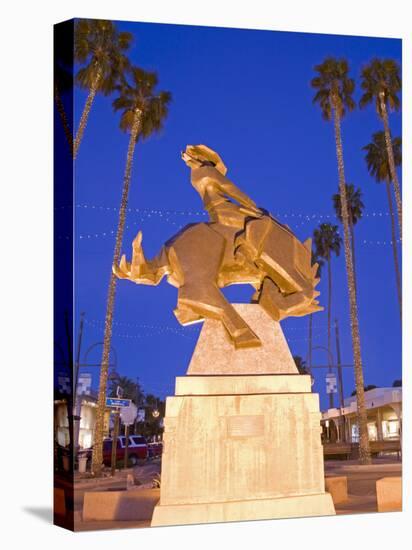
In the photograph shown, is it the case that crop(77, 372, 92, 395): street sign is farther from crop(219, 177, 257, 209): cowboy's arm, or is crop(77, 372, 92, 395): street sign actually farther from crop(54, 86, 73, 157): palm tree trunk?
crop(219, 177, 257, 209): cowboy's arm

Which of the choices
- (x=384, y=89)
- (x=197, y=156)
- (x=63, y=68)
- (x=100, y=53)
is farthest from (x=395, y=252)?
(x=63, y=68)

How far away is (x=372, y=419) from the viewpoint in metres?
19.5

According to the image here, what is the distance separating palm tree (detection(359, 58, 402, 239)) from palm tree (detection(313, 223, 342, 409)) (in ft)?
3.10

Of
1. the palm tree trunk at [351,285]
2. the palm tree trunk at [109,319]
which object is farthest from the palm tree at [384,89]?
the palm tree trunk at [109,319]

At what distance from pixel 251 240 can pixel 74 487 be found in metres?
3.96

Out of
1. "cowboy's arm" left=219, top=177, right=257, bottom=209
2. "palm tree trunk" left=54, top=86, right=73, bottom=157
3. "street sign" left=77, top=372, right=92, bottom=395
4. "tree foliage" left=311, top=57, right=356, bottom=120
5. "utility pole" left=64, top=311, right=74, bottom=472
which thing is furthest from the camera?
"tree foliage" left=311, top=57, right=356, bottom=120

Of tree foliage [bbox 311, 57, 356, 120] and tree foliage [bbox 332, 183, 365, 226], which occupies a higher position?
tree foliage [bbox 311, 57, 356, 120]

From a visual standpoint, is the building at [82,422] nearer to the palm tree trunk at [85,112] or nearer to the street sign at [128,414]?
the street sign at [128,414]

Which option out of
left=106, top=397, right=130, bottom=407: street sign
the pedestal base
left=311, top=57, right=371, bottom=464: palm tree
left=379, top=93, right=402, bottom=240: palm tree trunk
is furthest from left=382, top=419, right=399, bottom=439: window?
left=106, top=397, right=130, bottom=407: street sign

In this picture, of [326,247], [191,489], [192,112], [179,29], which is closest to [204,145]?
[192,112]

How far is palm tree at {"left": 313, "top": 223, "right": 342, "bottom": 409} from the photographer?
18703mm

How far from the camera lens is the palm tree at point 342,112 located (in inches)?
730

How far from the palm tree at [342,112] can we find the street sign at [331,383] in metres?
0.33

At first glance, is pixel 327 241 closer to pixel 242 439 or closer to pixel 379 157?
pixel 379 157
